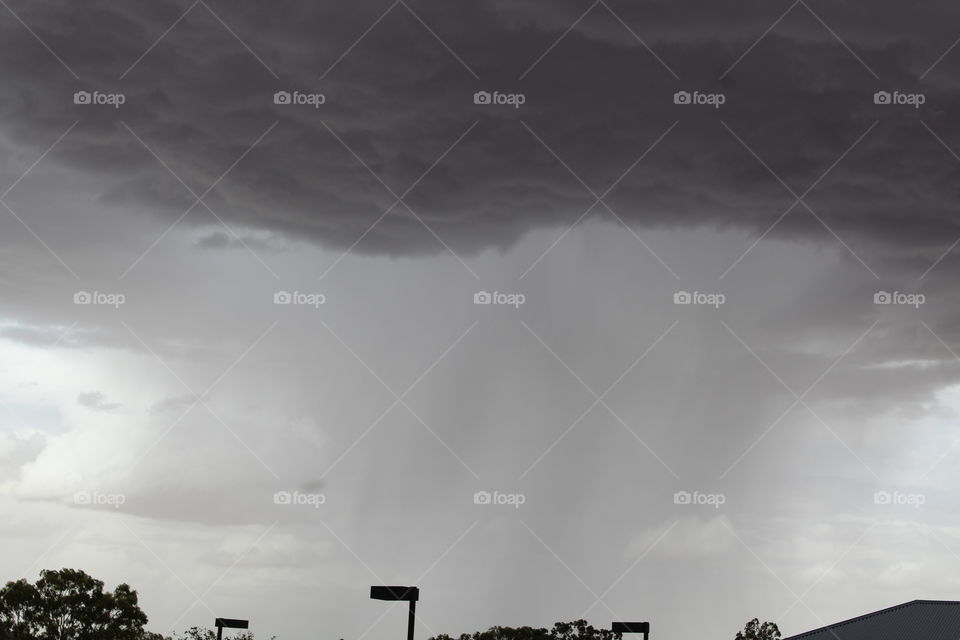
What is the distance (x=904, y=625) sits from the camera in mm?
74000

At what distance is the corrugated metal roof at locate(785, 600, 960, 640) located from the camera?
7100 centimetres

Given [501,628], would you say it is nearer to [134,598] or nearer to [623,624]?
[134,598]

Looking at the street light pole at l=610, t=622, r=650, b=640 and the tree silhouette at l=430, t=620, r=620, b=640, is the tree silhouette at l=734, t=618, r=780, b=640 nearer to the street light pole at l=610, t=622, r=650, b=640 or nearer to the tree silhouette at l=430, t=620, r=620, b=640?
the tree silhouette at l=430, t=620, r=620, b=640

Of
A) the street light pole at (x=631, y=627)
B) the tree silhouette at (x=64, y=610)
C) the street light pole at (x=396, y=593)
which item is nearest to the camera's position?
the street light pole at (x=396, y=593)

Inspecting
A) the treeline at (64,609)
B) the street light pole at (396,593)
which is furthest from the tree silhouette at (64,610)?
the street light pole at (396,593)

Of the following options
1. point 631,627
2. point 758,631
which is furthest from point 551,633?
point 631,627

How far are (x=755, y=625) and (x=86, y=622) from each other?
57991 mm

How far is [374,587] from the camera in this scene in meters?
31.1

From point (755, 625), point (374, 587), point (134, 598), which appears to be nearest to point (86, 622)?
point (134, 598)

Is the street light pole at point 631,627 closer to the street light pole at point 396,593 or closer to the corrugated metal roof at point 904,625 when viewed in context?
the street light pole at point 396,593

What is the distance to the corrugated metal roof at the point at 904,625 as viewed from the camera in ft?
233

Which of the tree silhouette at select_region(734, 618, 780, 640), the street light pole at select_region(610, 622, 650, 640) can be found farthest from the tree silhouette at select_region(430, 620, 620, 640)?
the street light pole at select_region(610, 622, 650, 640)

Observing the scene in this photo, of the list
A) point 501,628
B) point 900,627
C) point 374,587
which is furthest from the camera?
point 501,628

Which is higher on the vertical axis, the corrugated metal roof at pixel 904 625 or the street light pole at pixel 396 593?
the corrugated metal roof at pixel 904 625
